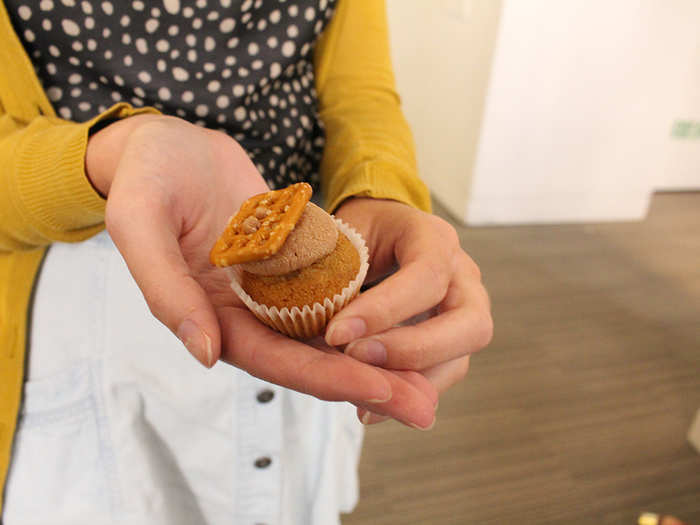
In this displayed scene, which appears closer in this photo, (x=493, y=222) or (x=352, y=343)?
(x=352, y=343)

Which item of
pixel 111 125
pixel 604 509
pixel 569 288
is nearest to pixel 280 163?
pixel 111 125

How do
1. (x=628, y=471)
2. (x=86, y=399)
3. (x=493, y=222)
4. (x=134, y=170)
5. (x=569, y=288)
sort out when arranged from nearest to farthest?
1. (x=134, y=170)
2. (x=86, y=399)
3. (x=628, y=471)
4. (x=569, y=288)
5. (x=493, y=222)

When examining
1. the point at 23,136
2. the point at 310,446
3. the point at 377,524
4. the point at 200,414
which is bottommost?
the point at 377,524

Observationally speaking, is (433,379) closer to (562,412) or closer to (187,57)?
(187,57)

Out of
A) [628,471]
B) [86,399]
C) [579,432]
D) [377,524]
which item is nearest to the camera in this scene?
[86,399]

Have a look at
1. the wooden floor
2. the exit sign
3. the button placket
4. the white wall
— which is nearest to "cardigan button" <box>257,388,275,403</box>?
the button placket

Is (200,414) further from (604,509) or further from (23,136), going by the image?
(604,509)

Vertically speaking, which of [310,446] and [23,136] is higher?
[23,136]
